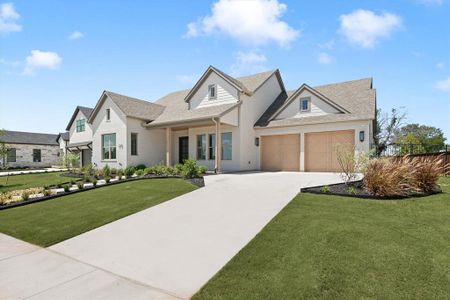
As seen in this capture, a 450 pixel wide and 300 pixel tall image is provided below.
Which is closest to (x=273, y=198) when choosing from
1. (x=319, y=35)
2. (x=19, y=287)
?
(x=19, y=287)

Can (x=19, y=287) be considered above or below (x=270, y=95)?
below

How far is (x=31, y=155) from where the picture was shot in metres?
35.3

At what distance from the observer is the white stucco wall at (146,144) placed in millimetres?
19250

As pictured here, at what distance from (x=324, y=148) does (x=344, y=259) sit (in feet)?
42.4

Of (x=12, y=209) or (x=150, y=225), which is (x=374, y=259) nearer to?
(x=150, y=225)

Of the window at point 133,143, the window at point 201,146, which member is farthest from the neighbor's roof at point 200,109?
the window at point 201,146

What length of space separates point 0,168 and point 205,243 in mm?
A: 36456

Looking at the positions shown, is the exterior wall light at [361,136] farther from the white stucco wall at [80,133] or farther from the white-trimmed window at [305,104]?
the white stucco wall at [80,133]

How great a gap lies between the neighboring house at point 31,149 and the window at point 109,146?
2066 centimetres

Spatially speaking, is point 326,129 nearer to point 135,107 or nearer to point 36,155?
point 135,107

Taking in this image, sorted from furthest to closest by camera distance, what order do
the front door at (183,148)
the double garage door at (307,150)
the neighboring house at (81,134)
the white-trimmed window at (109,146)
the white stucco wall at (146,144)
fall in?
the neighboring house at (81,134) < the front door at (183,148) < the white-trimmed window at (109,146) < the white stucco wall at (146,144) < the double garage door at (307,150)

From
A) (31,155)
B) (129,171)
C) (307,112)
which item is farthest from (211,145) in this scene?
(31,155)

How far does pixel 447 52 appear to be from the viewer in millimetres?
13211

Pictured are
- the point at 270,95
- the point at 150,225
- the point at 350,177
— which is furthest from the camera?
the point at 270,95
